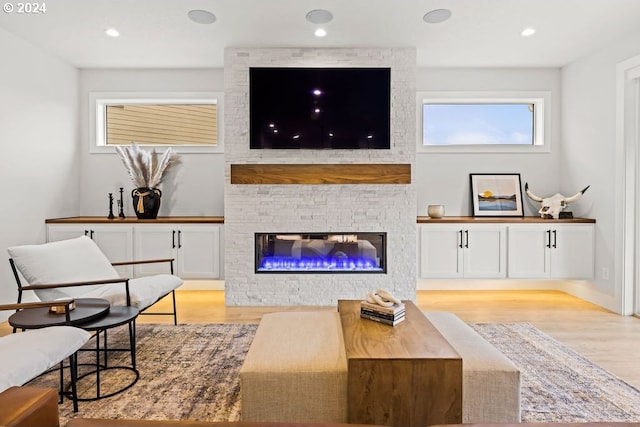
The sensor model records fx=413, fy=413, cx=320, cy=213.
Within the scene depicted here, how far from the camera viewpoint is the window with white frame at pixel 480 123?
5012 millimetres

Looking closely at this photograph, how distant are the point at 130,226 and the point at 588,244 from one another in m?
4.94

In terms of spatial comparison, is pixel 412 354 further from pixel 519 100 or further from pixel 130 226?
Answer: pixel 519 100

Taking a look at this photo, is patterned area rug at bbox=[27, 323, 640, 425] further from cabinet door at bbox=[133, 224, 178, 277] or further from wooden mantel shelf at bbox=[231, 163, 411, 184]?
wooden mantel shelf at bbox=[231, 163, 411, 184]

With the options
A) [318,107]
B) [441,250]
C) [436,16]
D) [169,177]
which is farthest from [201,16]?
[441,250]

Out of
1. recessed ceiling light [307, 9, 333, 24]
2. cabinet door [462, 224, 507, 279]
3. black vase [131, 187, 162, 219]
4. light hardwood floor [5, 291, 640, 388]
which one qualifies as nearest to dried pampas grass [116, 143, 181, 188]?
black vase [131, 187, 162, 219]

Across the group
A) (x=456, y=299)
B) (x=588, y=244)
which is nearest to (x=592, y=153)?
(x=588, y=244)

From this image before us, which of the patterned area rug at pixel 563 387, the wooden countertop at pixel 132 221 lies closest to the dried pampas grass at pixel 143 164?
the wooden countertop at pixel 132 221

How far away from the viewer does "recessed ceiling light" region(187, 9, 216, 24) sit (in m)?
3.45

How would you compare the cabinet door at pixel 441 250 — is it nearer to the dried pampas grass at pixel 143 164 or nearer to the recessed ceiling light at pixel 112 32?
the dried pampas grass at pixel 143 164

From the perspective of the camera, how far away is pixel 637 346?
3146mm

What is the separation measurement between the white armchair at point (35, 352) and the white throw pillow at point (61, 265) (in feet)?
2.52

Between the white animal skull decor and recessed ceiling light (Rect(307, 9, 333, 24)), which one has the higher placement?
recessed ceiling light (Rect(307, 9, 333, 24))

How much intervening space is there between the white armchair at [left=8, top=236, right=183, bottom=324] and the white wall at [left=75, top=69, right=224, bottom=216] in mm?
1676

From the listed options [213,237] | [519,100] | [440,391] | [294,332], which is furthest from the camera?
[519,100]
